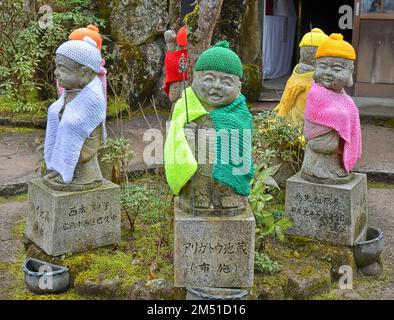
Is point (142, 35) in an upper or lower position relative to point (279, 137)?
upper

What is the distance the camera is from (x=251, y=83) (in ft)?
36.9

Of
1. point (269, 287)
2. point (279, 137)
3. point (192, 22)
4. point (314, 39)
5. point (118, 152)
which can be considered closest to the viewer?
point (269, 287)

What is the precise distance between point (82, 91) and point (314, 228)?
230 centimetres

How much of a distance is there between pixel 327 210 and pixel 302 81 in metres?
1.97

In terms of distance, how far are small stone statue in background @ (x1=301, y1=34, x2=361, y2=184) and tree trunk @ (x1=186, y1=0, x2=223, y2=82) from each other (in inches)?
81.8

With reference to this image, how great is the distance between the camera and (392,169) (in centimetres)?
761

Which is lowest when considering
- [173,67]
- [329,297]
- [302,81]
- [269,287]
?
[329,297]

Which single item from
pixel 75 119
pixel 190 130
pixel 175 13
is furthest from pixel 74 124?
pixel 175 13

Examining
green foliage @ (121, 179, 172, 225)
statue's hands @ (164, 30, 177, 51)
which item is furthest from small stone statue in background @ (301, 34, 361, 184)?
statue's hands @ (164, 30, 177, 51)

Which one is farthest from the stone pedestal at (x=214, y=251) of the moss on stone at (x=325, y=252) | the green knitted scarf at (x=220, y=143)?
the moss on stone at (x=325, y=252)

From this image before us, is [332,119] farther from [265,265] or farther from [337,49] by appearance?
[265,265]

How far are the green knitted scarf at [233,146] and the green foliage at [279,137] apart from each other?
1.95 meters

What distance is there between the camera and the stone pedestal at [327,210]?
196 inches

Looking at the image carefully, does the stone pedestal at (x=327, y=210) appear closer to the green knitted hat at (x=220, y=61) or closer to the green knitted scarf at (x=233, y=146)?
the green knitted scarf at (x=233, y=146)
